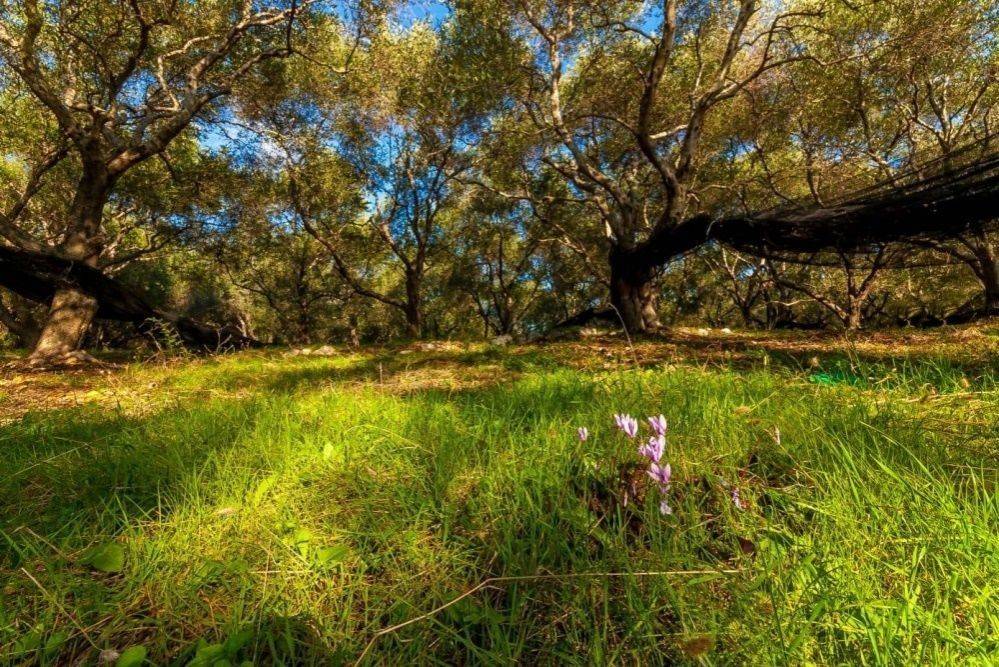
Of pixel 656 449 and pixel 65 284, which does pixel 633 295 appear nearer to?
pixel 656 449

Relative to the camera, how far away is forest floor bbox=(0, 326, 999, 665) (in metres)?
0.97

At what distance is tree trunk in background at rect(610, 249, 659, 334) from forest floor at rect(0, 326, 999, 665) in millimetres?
7644

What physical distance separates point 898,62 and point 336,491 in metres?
15.0

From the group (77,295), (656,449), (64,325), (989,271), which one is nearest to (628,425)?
(656,449)

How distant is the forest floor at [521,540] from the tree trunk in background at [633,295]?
25.1 feet

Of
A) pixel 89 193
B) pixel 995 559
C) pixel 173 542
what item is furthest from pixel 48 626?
pixel 89 193

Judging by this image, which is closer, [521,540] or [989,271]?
[521,540]

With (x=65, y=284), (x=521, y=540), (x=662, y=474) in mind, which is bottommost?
(x=521, y=540)

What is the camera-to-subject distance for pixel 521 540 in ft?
4.28

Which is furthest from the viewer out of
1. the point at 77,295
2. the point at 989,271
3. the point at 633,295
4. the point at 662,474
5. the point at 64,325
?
the point at 989,271

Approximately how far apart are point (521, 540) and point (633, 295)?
955 cm

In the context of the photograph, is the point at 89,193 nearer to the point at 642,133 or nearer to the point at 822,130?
the point at 642,133

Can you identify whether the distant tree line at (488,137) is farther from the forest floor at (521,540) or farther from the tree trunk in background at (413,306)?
the forest floor at (521,540)

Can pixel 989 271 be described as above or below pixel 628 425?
above
